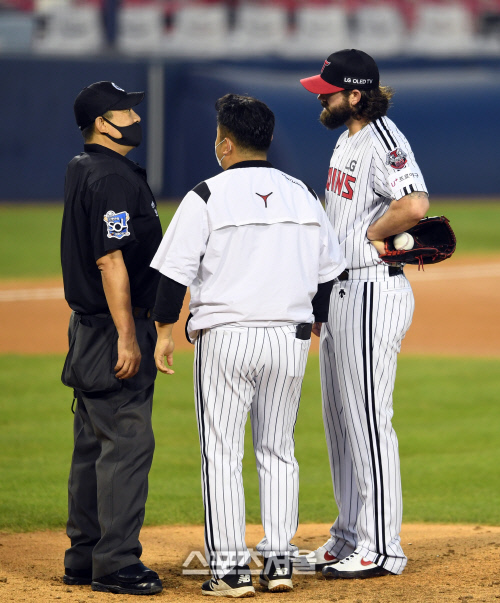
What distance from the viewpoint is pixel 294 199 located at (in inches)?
140

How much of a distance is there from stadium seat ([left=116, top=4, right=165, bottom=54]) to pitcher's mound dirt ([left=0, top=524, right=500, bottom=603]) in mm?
20611

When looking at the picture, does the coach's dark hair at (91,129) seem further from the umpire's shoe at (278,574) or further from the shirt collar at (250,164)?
the umpire's shoe at (278,574)

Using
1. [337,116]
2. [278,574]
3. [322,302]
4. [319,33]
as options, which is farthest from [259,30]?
[278,574]

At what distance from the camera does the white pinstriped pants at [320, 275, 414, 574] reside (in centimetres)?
382

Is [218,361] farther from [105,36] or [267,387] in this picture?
[105,36]

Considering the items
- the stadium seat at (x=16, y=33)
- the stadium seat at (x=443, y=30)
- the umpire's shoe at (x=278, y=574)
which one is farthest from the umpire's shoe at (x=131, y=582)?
the stadium seat at (x=443, y=30)

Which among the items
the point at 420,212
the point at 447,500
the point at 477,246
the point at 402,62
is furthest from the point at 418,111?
the point at 420,212

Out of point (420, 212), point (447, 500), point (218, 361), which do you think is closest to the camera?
point (218, 361)

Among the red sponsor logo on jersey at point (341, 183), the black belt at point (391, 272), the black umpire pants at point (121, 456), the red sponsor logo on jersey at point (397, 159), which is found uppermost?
the red sponsor logo on jersey at point (397, 159)

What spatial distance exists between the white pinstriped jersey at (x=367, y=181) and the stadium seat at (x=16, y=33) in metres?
20.6

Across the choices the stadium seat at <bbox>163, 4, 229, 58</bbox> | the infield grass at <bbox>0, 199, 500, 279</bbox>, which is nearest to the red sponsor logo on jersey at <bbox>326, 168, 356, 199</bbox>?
the infield grass at <bbox>0, 199, 500, 279</bbox>

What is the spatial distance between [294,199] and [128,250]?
657 mm

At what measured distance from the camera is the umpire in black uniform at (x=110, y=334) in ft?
11.8

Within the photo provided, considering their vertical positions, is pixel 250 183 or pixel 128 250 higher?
pixel 250 183
